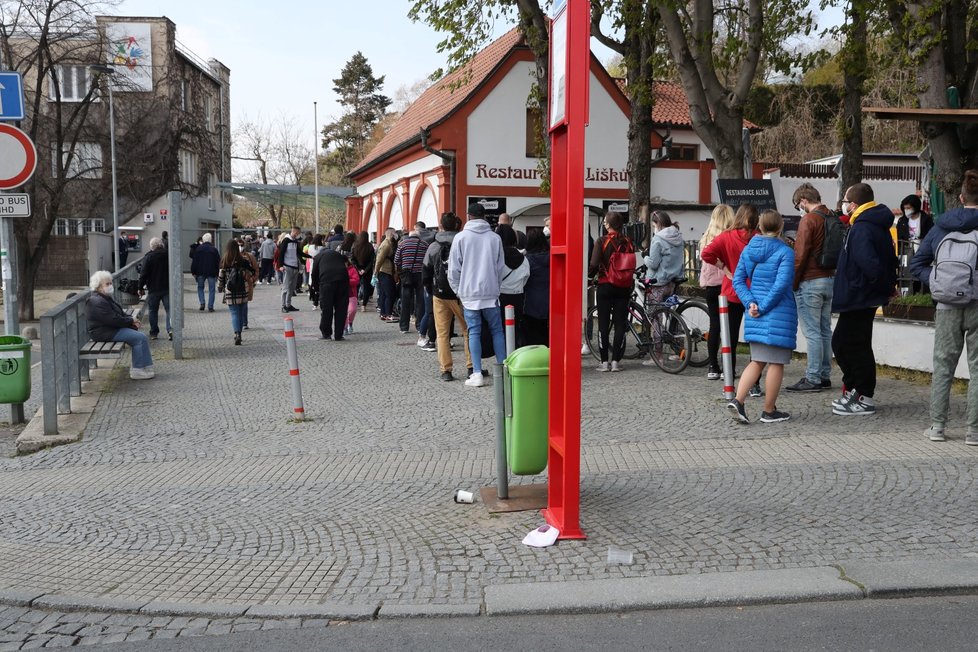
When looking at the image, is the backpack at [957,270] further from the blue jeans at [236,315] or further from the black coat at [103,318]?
the blue jeans at [236,315]

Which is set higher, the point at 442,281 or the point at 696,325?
the point at 442,281

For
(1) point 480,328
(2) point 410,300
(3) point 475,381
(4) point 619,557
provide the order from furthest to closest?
(2) point 410,300
(3) point 475,381
(1) point 480,328
(4) point 619,557

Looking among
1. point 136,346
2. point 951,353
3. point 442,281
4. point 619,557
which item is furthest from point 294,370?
point 951,353

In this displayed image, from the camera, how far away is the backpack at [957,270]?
6.96m

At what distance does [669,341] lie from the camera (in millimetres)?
11047

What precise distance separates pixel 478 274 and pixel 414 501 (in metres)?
4.34

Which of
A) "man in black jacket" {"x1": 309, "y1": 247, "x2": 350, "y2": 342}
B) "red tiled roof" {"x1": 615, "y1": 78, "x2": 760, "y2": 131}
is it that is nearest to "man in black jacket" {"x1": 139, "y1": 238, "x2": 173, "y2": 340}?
"man in black jacket" {"x1": 309, "y1": 247, "x2": 350, "y2": 342}

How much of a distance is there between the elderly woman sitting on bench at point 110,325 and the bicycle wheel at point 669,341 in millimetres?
6123

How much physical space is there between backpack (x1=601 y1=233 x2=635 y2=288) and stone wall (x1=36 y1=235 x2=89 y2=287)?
3969 cm

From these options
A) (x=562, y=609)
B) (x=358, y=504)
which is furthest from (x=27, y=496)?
(x=562, y=609)

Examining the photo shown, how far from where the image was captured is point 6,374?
30.6 feet

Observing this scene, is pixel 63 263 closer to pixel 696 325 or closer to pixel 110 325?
pixel 110 325

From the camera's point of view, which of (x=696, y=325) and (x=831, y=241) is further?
(x=696, y=325)

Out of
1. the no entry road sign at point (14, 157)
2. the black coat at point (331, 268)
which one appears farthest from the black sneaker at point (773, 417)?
the black coat at point (331, 268)
